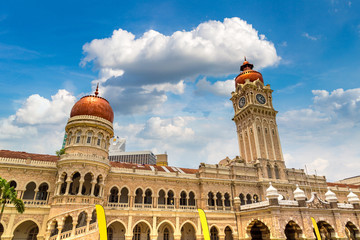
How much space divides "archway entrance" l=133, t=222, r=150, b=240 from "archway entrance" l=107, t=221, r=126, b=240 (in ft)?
5.74

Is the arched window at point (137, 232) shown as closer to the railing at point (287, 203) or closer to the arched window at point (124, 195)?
the arched window at point (124, 195)

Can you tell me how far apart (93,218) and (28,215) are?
6.62 meters

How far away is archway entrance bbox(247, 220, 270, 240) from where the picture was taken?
94.2ft

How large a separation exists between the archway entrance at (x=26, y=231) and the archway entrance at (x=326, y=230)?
1322 inches

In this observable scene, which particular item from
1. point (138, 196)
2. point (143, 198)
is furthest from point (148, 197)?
point (143, 198)

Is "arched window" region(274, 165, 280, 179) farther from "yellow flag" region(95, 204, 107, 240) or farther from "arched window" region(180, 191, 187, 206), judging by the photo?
"yellow flag" region(95, 204, 107, 240)

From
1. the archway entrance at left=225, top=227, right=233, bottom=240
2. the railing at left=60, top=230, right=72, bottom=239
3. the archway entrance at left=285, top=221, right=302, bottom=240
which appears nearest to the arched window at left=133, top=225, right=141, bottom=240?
the railing at left=60, top=230, right=72, bottom=239

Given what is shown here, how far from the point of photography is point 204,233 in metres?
27.4

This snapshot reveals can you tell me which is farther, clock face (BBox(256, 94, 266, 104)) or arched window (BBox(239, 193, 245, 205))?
clock face (BBox(256, 94, 266, 104))

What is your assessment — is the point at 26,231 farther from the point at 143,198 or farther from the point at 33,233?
the point at 143,198

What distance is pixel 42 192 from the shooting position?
27.1 m

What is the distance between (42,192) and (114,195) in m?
8.10

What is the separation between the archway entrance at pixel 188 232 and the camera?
101ft

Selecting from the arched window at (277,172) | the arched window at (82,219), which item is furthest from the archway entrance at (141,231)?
the arched window at (277,172)
